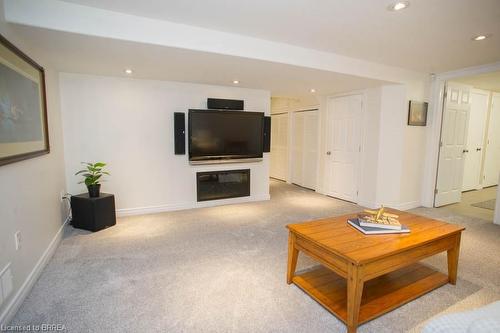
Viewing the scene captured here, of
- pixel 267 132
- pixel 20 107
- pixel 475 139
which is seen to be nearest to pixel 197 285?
pixel 20 107

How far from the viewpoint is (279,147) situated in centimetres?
712

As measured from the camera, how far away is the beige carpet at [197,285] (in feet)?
5.79

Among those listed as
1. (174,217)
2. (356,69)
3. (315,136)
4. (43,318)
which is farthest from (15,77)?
(315,136)

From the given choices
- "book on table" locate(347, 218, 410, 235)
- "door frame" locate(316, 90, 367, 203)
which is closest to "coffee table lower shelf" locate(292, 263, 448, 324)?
"book on table" locate(347, 218, 410, 235)

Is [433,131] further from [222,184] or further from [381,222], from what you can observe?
[222,184]

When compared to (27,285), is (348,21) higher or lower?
higher

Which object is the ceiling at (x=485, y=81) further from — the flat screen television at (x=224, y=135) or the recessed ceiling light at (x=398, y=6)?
the flat screen television at (x=224, y=135)

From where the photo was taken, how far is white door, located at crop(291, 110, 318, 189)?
5.89 m

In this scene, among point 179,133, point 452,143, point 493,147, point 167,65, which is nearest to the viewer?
point 167,65

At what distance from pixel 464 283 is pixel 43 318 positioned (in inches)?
128

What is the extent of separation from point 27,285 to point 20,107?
141cm

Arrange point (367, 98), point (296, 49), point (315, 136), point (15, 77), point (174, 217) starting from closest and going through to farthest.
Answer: point (15, 77) → point (296, 49) → point (174, 217) → point (367, 98) → point (315, 136)

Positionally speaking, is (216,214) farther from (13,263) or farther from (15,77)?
(15,77)

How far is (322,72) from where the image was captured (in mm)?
3416
